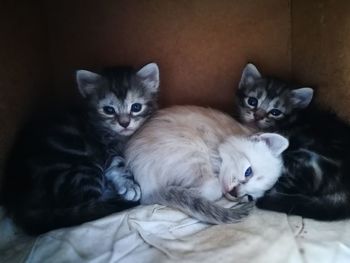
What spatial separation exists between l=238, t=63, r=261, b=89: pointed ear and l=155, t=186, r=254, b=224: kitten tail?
2.21 ft

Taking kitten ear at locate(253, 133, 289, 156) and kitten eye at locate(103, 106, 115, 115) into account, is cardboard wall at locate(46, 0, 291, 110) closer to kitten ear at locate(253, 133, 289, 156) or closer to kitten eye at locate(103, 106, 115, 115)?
kitten eye at locate(103, 106, 115, 115)

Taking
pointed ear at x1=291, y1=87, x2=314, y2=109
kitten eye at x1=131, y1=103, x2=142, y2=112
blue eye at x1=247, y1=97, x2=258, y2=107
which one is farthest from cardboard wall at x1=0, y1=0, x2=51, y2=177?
pointed ear at x1=291, y1=87, x2=314, y2=109

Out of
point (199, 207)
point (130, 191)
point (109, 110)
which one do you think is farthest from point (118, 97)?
point (199, 207)

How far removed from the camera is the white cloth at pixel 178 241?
1549 millimetres

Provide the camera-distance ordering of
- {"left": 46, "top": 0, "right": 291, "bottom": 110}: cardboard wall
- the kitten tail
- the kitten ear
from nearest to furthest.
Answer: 1. the kitten tail
2. the kitten ear
3. {"left": 46, "top": 0, "right": 291, "bottom": 110}: cardboard wall

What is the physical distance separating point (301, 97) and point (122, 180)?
0.91 metres

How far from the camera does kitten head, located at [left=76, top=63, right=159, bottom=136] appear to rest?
2.02m

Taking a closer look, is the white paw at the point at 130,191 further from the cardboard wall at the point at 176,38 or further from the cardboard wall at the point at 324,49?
the cardboard wall at the point at 324,49

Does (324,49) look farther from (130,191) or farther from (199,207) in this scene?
(130,191)

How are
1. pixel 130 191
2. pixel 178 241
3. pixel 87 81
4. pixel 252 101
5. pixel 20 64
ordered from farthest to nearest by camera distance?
pixel 252 101
pixel 87 81
pixel 20 64
pixel 130 191
pixel 178 241

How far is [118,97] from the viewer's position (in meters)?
2.02

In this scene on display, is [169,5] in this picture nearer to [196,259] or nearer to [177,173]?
[177,173]

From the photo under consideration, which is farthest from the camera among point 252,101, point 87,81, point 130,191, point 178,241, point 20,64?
point 252,101

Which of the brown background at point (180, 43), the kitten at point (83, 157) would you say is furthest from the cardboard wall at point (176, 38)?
the kitten at point (83, 157)
